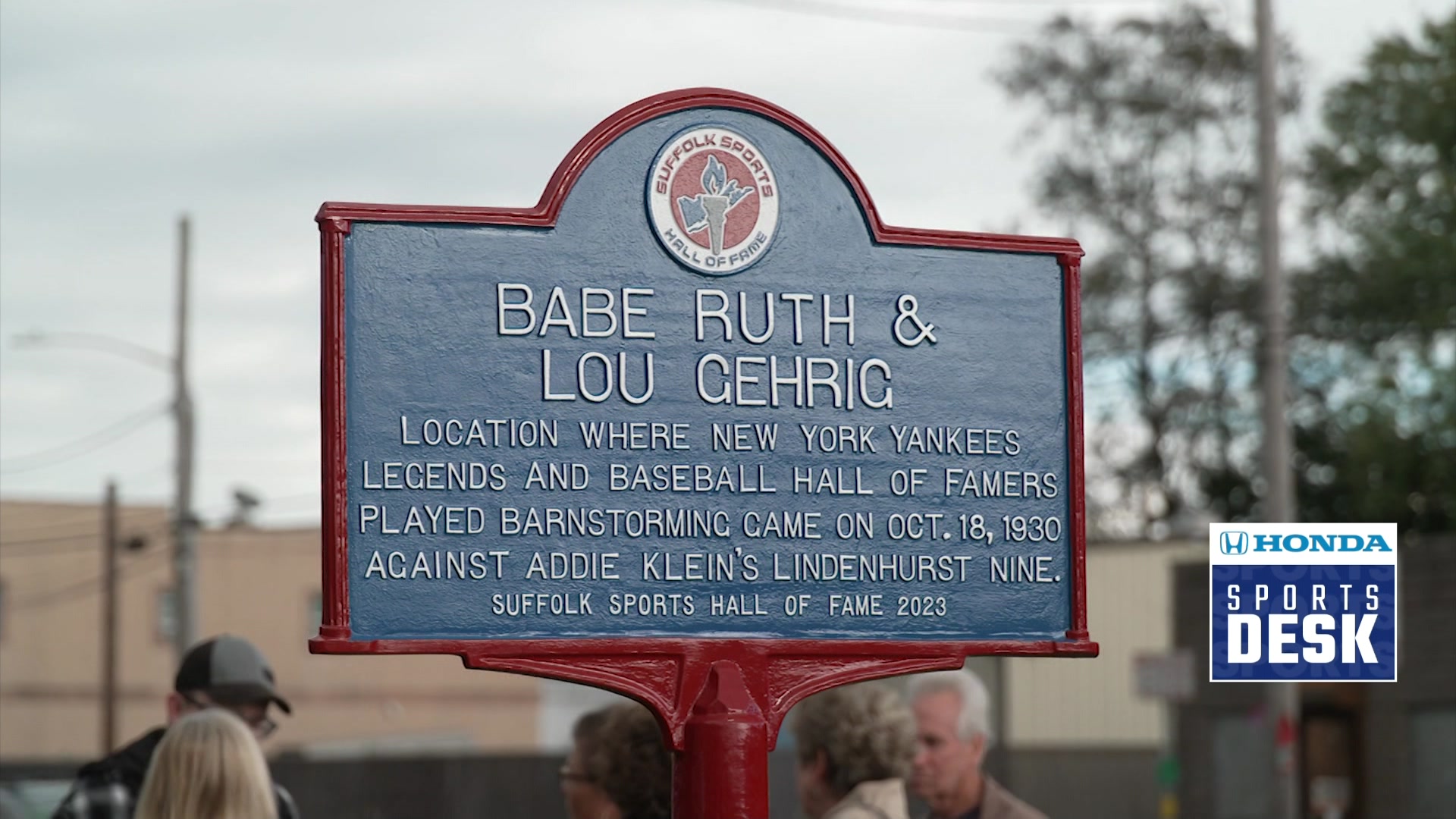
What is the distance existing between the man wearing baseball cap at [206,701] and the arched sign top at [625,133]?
1.59m

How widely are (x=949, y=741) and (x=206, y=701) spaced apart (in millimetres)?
1969

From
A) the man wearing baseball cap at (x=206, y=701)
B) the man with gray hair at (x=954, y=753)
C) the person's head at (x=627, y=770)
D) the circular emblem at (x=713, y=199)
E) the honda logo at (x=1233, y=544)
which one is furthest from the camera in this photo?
the man with gray hair at (x=954, y=753)

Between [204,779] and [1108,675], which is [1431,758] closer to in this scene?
[1108,675]

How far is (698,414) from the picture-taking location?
4.30 meters

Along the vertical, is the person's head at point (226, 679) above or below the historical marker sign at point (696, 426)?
below

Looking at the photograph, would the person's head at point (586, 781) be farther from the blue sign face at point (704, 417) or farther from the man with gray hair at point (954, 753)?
the man with gray hair at point (954, 753)

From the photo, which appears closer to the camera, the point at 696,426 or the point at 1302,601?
the point at 696,426

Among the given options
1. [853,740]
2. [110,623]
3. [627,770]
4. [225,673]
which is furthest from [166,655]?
[853,740]

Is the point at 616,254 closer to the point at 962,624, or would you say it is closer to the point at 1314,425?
the point at 962,624

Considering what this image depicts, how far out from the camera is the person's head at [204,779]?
4293 millimetres

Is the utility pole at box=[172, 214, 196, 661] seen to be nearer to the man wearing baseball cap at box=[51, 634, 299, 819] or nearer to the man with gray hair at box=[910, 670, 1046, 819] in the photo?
the man wearing baseball cap at box=[51, 634, 299, 819]

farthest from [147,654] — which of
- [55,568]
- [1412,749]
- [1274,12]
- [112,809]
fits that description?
[112,809]

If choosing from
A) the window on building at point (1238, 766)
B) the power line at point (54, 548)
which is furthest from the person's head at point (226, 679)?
the power line at point (54, 548)

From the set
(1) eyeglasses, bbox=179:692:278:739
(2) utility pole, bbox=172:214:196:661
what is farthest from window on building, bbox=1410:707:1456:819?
(1) eyeglasses, bbox=179:692:278:739
